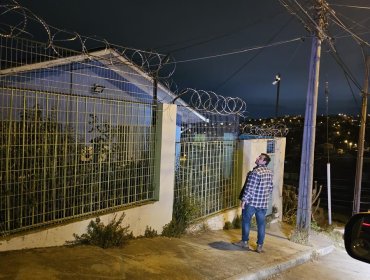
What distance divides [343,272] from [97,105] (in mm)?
5197

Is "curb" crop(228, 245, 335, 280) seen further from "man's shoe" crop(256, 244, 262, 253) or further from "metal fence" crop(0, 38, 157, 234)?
"metal fence" crop(0, 38, 157, 234)

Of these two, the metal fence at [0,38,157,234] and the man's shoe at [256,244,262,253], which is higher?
the metal fence at [0,38,157,234]

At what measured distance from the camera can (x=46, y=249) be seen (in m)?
5.89

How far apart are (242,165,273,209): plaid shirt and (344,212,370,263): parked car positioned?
4.45 meters

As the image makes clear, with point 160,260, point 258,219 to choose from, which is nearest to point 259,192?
point 258,219

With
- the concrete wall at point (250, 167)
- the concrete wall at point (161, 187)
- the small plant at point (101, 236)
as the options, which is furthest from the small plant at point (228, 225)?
the small plant at point (101, 236)

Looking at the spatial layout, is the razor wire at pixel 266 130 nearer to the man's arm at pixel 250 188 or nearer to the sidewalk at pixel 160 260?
the man's arm at pixel 250 188

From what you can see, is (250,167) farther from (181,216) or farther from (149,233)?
(149,233)

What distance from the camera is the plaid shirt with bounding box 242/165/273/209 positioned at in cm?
753

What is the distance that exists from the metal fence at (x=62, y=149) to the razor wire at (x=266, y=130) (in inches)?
142

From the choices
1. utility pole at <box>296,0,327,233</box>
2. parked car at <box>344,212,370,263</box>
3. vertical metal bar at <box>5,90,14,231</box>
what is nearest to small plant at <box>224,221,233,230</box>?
utility pole at <box>296,0,327,233</box>

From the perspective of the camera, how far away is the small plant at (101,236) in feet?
21.3

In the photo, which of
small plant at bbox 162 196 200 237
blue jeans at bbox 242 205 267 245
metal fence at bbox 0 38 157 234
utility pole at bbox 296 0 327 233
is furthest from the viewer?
utility pole at bbox 296 0 327 233

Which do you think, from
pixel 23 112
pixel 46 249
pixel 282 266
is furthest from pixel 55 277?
pixel 282 266
